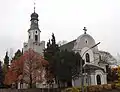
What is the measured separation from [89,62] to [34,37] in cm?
1717

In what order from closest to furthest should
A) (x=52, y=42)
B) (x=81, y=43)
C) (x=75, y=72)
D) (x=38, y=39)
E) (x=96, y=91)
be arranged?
(x=96, y=91), (x=75, y=72), (x=52, y=42), (x=81, y=43), (x=38, y=39)

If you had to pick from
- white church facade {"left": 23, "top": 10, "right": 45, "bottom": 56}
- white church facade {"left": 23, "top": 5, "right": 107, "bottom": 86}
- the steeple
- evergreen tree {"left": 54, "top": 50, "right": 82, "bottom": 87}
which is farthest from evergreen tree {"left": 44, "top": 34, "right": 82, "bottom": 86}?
the steeple

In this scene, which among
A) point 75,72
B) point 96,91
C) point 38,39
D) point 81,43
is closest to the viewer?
point 96,91

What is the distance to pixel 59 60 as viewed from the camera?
4272 cm

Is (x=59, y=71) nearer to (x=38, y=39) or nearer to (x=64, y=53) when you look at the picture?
(x=64, y=53)

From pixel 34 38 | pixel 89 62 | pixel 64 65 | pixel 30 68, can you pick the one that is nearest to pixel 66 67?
pixel 64 65

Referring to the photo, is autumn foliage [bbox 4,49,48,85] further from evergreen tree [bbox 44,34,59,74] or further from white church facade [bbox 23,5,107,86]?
white church facade [bbox 23,5,107,86]

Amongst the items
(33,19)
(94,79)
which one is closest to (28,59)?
(94,79)

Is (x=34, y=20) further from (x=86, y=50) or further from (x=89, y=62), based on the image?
(x=89, y=62)

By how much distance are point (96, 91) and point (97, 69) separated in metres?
8.10

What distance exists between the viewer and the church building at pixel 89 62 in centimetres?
4478

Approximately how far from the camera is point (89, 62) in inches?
2012

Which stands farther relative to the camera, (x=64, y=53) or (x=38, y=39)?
(x=38, y=39)

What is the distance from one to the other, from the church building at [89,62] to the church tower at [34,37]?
24.1 ft
